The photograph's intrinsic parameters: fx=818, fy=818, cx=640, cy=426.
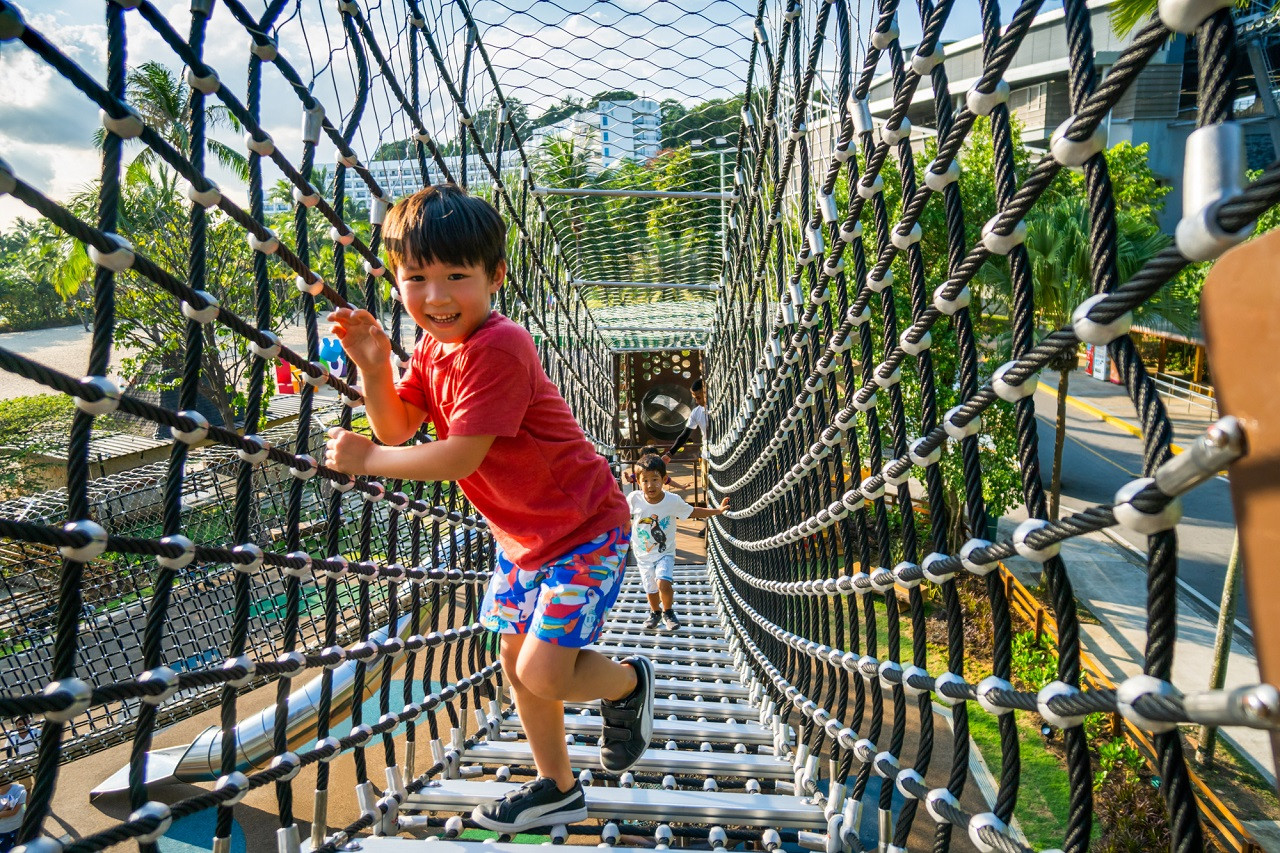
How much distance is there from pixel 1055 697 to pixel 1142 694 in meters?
0.12

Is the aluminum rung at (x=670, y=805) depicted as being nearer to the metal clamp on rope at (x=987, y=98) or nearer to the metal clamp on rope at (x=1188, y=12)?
the metal clamp on rope at (x=987, y=98)

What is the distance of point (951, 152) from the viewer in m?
0.96

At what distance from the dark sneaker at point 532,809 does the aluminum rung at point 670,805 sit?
0.11 meters

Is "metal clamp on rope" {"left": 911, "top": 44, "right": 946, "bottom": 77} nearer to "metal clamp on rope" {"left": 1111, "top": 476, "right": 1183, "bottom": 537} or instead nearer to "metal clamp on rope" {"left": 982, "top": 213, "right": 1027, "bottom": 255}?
"metal clamp on rope" {"left": 982, "top": 213, "right": 1027, "bottom": 255}

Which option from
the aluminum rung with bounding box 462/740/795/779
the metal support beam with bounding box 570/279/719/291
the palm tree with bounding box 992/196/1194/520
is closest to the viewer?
the aluminum rung with bounding box 462/740/795/779

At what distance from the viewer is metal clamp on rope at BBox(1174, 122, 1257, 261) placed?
1.72ft

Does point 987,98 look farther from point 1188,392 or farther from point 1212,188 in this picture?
point 1188,392

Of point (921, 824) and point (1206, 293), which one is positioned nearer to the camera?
point (1206, 293)

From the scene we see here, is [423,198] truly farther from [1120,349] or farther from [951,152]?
[1120,349]

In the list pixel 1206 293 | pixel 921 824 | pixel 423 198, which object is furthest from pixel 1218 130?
pixel 921 824

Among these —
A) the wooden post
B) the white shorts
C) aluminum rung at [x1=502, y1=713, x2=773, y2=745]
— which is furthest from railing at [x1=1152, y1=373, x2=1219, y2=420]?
the wooden post

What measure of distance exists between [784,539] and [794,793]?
676 millimetres

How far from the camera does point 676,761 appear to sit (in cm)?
178

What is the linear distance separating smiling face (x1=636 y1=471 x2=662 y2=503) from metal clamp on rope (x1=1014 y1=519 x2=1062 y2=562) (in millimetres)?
3071
